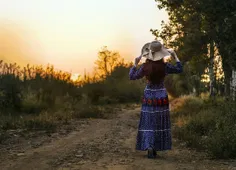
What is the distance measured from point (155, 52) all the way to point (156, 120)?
1.38m

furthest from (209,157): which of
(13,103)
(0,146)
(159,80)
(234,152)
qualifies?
(13,103)

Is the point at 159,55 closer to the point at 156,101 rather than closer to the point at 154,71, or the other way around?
the point at 154,71

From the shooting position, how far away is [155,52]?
8.26 m

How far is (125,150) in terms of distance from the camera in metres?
9.12

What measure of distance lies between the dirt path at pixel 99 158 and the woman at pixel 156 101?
34 centimetres

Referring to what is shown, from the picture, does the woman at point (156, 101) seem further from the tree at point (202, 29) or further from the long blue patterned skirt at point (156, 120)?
the tree at point (202, 29)

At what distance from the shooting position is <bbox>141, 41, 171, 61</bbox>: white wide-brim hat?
819 cm

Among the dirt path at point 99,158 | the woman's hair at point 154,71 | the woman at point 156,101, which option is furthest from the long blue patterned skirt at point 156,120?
the dirt path at point 99,158

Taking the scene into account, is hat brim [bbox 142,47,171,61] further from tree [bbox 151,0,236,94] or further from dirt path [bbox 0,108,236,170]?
tree [bbox 151,0,236,94]

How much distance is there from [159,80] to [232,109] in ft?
15.0

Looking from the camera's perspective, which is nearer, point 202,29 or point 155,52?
point 155,52

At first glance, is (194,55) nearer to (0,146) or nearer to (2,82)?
(2,82)

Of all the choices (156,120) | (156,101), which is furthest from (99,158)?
(156,101)

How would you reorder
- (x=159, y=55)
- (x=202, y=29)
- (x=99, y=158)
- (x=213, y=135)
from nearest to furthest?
1. (x=99, y=158)
2. (x=159, y=55)
3. (x=213, y=135)
4. (x=202, y=29)
